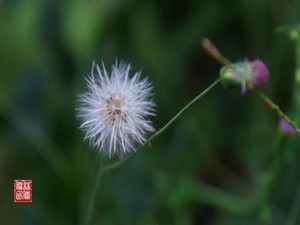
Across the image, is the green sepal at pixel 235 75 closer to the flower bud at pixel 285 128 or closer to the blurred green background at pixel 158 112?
the flower bud at pixel 285 128

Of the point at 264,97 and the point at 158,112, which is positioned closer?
the point at 264,97

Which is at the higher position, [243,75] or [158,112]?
[158,112]

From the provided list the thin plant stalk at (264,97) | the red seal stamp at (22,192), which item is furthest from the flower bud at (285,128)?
the red seal stamp at (22,192)

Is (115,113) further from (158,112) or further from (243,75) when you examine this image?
(158,112)

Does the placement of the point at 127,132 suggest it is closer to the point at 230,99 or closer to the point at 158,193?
the point at 158,193

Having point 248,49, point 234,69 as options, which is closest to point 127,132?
point 234,69

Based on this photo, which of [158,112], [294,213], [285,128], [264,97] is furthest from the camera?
[158,112]

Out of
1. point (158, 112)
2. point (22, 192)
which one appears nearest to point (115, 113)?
point (22, 192)
